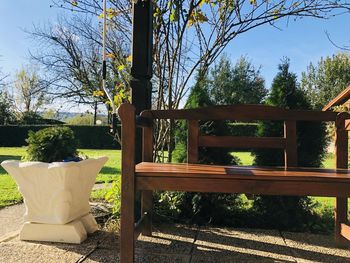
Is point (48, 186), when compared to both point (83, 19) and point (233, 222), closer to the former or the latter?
point (233, 222)

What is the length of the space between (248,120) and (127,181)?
116 cm

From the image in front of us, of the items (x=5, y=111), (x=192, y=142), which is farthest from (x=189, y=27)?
(x=5, y=111)

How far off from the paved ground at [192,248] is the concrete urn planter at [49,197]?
8cm

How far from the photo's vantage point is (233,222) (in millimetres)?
3387

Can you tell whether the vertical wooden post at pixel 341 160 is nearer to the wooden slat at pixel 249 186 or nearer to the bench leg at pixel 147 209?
the wooden slat at pixel 249 186

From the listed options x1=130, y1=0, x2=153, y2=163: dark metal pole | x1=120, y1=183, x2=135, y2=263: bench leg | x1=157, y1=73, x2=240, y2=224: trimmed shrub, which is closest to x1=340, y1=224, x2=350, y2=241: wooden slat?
x1=157, y1=73, x2=240, y2=224: trimmed shrub

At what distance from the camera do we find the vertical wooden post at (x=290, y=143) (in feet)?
9.25

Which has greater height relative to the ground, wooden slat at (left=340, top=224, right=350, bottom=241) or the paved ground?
wooden slat at (left=340, top=224, right=350, bottom=241)

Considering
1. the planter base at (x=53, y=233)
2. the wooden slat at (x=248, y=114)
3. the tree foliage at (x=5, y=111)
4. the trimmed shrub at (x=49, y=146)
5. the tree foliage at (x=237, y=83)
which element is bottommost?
the planter base at (x=53, y=233)

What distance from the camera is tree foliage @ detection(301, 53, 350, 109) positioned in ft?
96.7

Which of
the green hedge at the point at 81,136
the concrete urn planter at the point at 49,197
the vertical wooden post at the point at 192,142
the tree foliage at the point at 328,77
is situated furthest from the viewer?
the tree foliage at the point at 328,77

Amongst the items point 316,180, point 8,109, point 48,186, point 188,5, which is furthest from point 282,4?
point 8,109

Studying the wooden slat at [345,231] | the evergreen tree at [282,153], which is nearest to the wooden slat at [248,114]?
the wooden slat at [345,231]

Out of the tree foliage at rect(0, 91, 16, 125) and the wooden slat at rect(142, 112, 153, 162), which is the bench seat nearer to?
the wooden slat at rect(142, 112, 153, 162)
